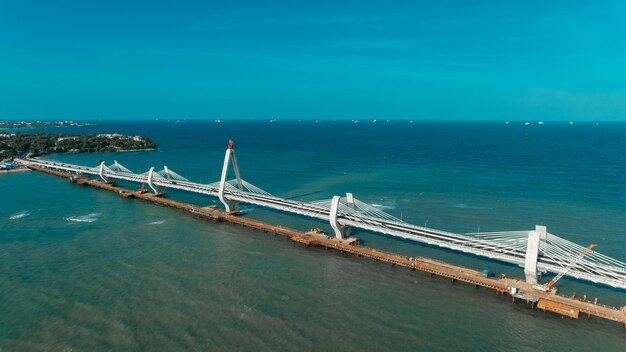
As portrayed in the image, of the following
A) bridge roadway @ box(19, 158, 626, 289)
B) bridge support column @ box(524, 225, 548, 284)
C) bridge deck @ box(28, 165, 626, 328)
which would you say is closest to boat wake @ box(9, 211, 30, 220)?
bridge roadway @ box(19, 158, 626, 289)

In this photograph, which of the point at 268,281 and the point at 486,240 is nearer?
the point at 268,281

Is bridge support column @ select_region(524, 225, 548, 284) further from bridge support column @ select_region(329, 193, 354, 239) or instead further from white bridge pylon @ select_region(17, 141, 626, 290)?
bridge support column @ select_region(329, 193, 354, 239)

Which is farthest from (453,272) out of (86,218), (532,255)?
(86,218)

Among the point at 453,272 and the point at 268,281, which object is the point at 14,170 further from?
the point at 453,272

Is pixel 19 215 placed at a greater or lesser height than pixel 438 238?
lesser

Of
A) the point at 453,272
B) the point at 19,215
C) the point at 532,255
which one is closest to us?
the point at 532,255

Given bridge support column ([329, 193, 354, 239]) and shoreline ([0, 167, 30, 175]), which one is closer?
bridge support column ([329, 193, 354, 239])

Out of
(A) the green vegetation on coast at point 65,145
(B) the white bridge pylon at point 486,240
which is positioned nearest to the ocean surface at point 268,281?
(B) the white bridge pylon at point 486,240

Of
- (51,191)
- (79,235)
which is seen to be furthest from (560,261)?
(51,191)

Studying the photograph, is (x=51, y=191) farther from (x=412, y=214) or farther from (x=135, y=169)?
(x=412, y=214)

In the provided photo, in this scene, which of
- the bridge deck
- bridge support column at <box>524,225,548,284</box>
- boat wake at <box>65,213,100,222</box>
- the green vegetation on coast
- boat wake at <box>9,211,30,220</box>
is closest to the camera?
the bridge deck
